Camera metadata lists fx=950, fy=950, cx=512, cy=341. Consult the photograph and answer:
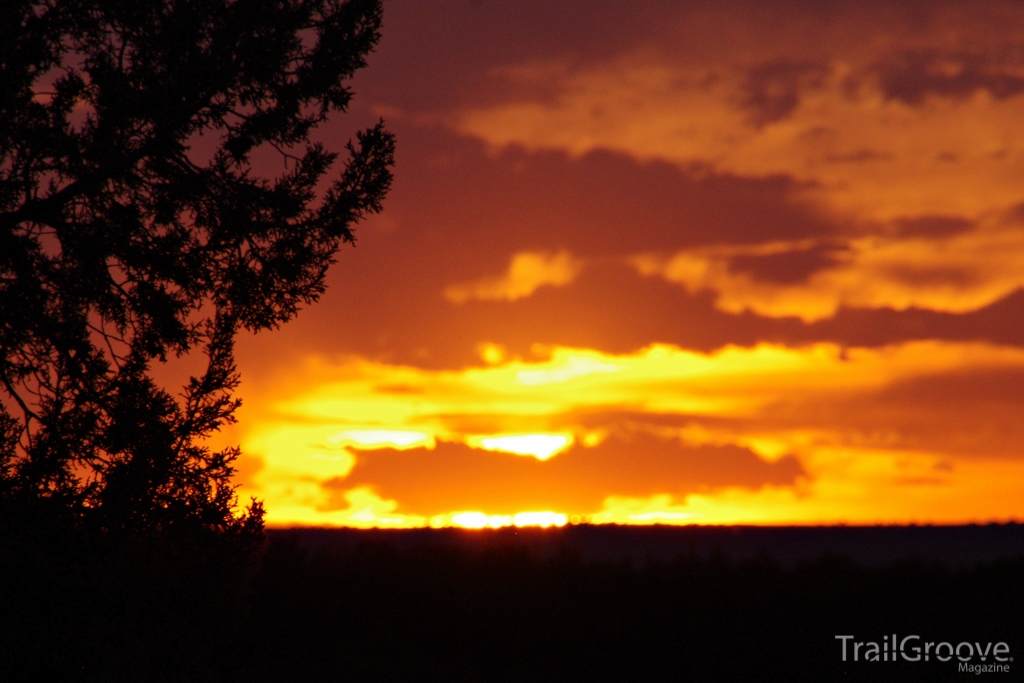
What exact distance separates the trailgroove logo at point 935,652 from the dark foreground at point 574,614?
90mm

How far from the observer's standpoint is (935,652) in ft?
→ 71.6

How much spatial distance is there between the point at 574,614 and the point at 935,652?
9319 mm

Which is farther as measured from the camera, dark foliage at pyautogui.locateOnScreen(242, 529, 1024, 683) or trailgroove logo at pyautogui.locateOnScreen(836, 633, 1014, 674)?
dark foliage at pyautogui.locateOnScreen(242, 529, 1024, 683)

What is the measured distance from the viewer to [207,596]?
14148mm

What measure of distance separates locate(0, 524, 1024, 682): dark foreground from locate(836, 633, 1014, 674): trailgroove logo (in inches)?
3.5

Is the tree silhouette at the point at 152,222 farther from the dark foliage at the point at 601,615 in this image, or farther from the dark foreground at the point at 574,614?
the dark foliage at the point at 601,615

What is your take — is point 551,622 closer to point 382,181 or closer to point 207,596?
point 207,596

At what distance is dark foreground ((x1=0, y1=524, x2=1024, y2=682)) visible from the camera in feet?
70.1

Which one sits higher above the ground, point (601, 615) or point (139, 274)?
point (139, 274)

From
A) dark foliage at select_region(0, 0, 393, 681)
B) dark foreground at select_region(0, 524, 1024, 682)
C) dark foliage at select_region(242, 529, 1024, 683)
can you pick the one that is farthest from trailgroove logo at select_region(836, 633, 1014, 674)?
dark foliage at select_region(0, 0, 393, 681)

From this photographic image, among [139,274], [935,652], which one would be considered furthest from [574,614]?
[139,274]

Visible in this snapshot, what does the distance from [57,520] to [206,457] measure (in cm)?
199

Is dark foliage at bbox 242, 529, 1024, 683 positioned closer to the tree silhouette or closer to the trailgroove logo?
the trailgroove logo

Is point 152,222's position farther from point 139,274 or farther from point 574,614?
point 574,614
